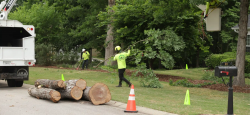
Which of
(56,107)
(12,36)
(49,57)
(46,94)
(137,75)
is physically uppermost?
(12,36)

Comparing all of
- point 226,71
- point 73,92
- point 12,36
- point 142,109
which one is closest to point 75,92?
point 73,92

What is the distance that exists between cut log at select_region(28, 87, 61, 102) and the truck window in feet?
13.3

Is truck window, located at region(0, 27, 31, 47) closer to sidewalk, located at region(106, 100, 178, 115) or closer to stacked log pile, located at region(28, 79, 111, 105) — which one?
stacked log pile, located at region(28, 79, 111, 105)

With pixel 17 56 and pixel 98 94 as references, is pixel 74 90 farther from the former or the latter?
pixel 17 56

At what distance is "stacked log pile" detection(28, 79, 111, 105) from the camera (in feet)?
30.5

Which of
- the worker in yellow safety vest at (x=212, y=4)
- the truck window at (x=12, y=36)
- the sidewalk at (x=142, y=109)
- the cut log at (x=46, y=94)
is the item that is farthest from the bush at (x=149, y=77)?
the truck window at (x=12, y=36)

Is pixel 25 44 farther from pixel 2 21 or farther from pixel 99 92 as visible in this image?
pixel 99 92

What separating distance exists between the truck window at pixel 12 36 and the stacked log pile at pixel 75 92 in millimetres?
4678

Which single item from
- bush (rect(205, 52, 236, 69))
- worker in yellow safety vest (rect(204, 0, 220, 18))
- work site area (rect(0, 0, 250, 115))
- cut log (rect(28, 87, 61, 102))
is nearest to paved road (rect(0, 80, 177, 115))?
work site area (rect(0, 0, 250, 115))

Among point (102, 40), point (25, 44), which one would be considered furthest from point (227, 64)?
point (102, 40)

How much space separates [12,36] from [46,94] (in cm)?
620

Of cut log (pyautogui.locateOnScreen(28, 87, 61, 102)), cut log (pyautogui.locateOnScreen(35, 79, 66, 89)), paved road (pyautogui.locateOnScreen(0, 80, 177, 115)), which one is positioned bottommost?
paved road (pyautogui.locateOnScreen(0, 80, 177, 115))

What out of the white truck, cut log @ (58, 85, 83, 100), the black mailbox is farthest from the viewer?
the white truck

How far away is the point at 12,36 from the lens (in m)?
14.6
